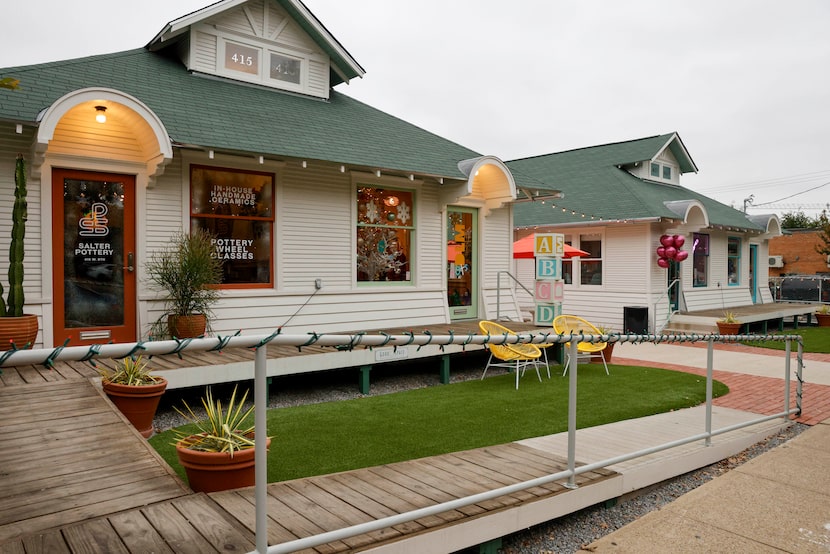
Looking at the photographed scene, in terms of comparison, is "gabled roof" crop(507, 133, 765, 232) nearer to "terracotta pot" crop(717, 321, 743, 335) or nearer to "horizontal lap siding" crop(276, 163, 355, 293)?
"terracotta pot" crop(717, 321, 743, 335)

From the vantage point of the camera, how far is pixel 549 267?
10.3 metres

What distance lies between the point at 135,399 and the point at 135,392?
81 millimetres

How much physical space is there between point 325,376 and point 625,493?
17.4 ft

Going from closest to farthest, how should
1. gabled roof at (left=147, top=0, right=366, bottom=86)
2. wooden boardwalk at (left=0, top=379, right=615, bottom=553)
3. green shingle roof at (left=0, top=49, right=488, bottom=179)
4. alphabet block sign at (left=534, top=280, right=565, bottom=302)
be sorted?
wooden boardwalk at (left=0, top=379, right=615, bottom=553), green shingle roof at (left=0, top=49, right=488, bottom=179), gabled roof at (left=147, top=0, right=366, bottom=86), alphabet block sign at (left=534, top=280, right=565, bottom=302)

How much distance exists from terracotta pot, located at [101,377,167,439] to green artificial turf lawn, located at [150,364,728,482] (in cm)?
30

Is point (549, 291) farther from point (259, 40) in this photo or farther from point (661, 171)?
point (661, 171)

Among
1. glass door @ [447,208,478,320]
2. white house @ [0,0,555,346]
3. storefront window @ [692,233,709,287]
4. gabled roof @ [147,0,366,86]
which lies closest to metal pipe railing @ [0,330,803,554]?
white house @ [0,0,555,346]

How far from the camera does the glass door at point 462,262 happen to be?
11.1 metres

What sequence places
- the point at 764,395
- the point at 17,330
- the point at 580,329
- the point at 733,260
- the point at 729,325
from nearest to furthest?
the point at 17,330 < the point at 764,395 < the point at 580,329 < the point at 729,325 < the point at 733,260

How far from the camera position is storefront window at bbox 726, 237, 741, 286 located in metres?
19.8

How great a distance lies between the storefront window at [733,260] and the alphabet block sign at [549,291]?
12.5 metres

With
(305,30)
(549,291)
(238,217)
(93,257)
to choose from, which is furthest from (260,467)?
(305,30)

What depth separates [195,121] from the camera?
7.93 meters

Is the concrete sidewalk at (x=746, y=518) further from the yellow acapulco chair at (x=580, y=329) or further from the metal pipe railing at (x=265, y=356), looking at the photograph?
Answer: the yellow acapulco chair at (x=580, y=329)
